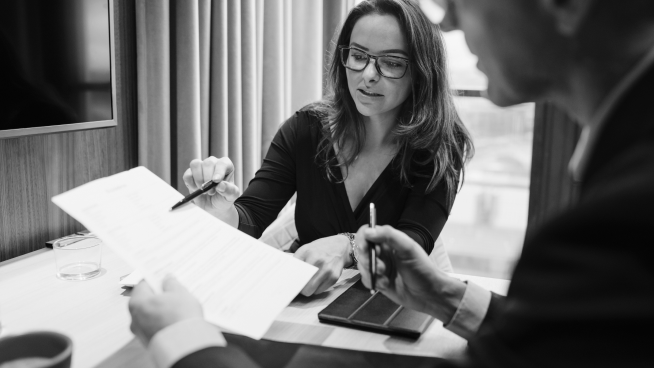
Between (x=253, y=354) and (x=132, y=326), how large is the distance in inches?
7.5

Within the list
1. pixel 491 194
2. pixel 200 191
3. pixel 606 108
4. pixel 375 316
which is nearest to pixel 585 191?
pixel 606 108

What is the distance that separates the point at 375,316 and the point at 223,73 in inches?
56.6

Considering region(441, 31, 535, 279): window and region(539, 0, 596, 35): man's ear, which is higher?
region(539, 0, 596, 35): man's ear

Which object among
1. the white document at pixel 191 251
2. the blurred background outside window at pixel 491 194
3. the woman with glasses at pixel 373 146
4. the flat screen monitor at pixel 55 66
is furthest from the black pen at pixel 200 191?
the blurred background outside window at pixel 491 194

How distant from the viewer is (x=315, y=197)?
1.64m

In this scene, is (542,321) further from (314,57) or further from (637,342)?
(314,57)

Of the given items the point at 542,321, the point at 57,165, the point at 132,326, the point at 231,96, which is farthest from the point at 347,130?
the point at 542,321

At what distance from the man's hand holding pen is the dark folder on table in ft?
0.12

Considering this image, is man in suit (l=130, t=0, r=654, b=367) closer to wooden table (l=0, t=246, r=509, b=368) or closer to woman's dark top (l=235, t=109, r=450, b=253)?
wooden table (l=0, t=246, r=509, b=368)

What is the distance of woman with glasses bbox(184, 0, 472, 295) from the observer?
1510 mm

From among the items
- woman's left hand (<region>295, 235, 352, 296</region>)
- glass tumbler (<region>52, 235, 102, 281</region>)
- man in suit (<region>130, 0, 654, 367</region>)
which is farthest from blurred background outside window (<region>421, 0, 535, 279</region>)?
man in suit (<region>130, 0, 654, 367</region>)

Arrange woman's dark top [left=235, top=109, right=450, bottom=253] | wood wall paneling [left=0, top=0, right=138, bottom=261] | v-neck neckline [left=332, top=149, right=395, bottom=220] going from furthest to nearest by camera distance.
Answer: v-neck neckline [left=332, top=149, right=395, bottom=220], woman's dark top [left=235, top=109, right=450, bottom=253], wood wall paneling [left=0, top=0, right=138, bottom=261]

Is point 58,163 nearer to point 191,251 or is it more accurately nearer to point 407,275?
point 191,251

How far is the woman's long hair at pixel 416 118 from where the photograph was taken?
5.01 feet
